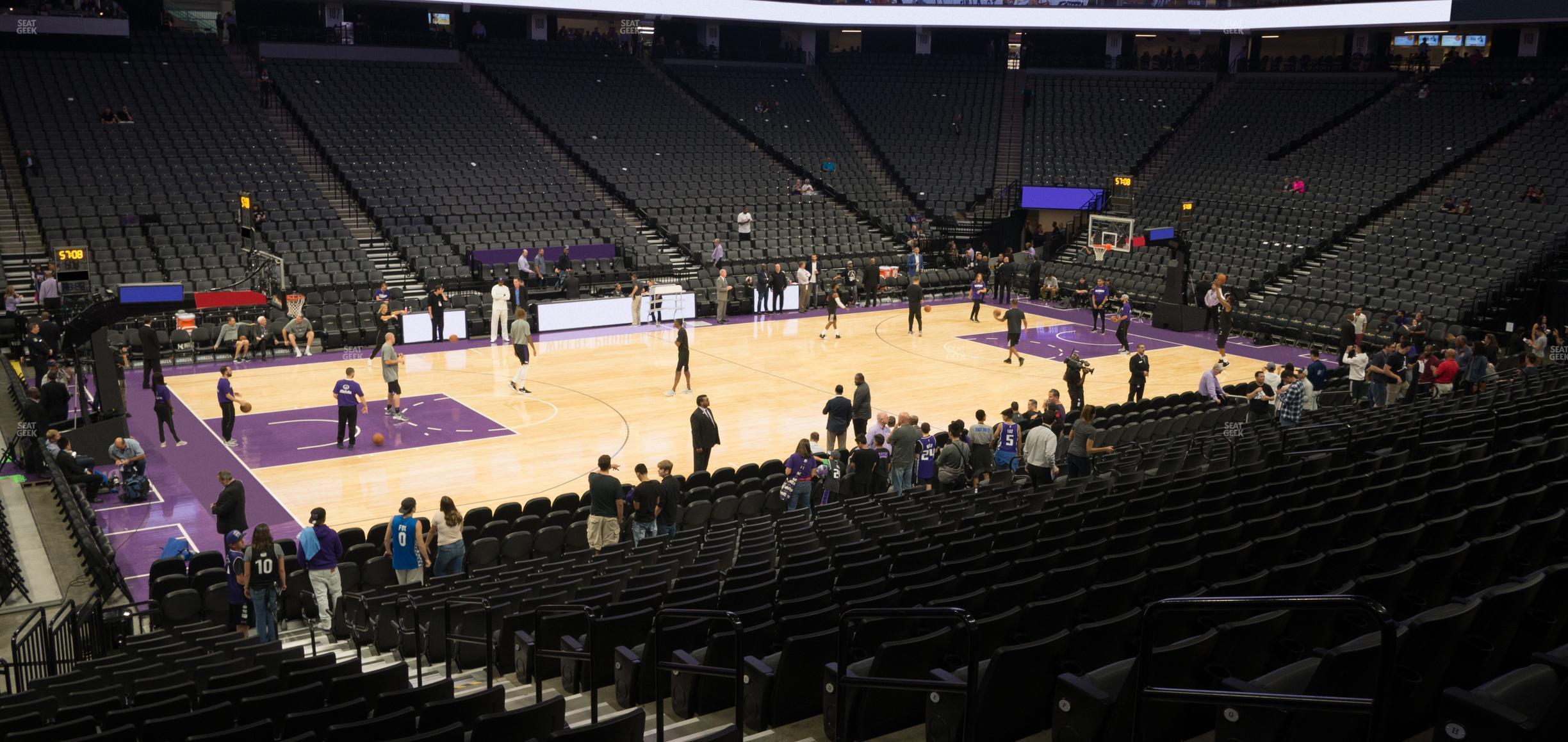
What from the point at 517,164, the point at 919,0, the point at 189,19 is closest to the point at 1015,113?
the point at 919,0

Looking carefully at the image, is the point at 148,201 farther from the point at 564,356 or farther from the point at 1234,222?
the point at 1234,222

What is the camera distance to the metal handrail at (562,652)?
6875 mm

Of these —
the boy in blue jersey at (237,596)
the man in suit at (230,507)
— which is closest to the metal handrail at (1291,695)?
the boy in blue jersey at (237,596)

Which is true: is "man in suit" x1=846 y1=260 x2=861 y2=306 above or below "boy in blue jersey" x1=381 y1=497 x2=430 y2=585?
above

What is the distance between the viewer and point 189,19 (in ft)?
130

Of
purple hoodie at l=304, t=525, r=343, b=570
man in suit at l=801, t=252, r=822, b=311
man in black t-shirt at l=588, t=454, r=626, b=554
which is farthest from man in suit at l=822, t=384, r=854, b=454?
man in suit at l=801, t=252, r=822, b=311

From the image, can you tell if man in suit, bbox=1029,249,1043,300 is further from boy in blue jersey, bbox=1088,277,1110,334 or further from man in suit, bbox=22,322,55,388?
man in suit, bbox=22,322,55,388

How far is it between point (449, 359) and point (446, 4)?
17.2m

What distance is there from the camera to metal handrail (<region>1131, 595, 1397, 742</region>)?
10.8ft

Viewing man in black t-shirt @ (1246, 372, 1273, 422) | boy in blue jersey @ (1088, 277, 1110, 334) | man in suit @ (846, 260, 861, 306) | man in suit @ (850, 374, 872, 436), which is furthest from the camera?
man in suit @ (846, 260, 861, 306)

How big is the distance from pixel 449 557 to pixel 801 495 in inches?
174

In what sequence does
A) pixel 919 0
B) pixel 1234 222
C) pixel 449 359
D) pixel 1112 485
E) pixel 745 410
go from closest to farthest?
pixel 1112 485
pixel 745 410
pixel 449 359
pixel 1234 222
pixel 919 0

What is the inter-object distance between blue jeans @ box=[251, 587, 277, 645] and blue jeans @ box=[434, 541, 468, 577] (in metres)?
1.59

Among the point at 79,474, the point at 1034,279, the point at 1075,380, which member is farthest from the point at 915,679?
the point at 1034,279
